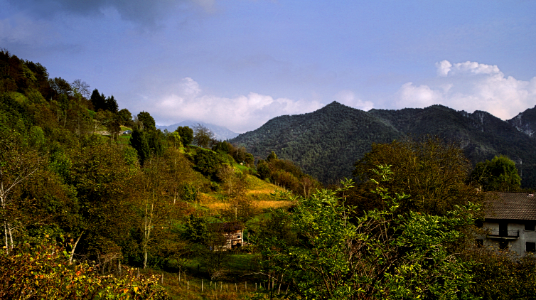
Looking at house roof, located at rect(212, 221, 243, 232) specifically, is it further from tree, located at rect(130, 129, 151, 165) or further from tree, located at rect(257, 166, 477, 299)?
tree, located at rect(130, 129, 151, 165)

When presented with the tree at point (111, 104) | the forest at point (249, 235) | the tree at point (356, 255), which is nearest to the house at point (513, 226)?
the forest at point (249, 235)

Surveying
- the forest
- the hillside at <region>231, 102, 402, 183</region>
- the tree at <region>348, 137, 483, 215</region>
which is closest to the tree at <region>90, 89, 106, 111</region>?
the forest

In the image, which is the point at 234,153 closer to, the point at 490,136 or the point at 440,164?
the point at 440,164

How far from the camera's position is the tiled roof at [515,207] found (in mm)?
25819

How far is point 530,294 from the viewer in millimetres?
10438

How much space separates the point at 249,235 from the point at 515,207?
99.6 feet

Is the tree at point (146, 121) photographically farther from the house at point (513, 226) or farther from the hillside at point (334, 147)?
the hillside at point (334, 147)

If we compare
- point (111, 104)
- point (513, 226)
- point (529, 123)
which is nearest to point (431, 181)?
point (513, 226)

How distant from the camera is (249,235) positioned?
1200 centimetres

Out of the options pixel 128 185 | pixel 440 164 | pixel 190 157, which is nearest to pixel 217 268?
pixel 128 185

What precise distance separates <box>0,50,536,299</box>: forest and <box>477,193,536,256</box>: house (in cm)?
590

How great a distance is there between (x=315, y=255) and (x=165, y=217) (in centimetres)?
2166

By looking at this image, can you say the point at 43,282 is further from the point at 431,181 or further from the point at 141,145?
the point at 141,145

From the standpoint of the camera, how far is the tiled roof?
25.8 meters
